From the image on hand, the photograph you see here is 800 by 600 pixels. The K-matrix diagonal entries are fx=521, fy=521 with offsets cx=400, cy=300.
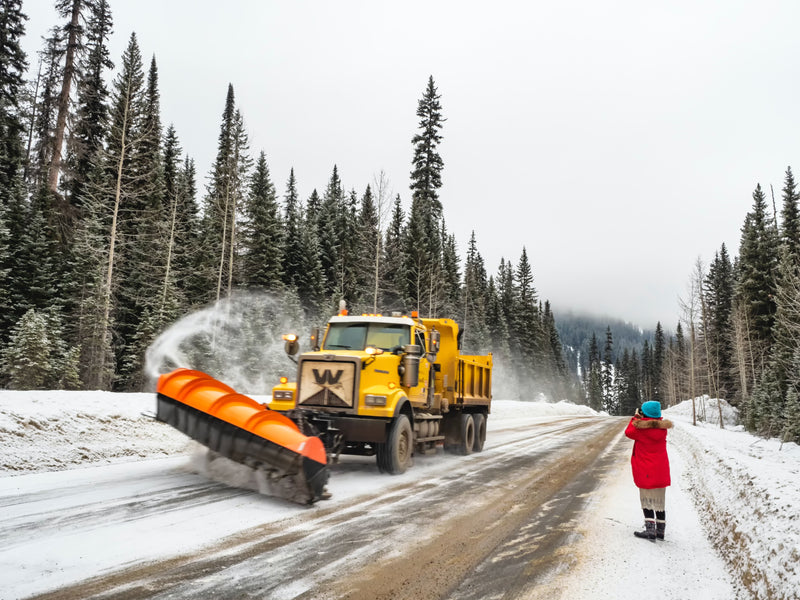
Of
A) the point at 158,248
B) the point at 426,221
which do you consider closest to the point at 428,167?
the point at 426,221

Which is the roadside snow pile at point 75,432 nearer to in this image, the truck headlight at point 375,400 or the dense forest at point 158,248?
the truck headlight at point 375,400

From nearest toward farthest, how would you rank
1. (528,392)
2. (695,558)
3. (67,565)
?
(67,565) → (695,558) → (528,392)

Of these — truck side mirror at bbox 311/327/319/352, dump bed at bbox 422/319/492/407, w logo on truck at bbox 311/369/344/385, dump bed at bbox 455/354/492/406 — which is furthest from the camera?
dump bed at bbox 455/354/492/406

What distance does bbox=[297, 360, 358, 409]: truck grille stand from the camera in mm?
8555

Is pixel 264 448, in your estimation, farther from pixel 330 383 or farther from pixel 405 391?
pixel 405 391

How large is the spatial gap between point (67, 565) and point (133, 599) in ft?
3.12

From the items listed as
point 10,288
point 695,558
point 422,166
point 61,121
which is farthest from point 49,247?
point 422,166

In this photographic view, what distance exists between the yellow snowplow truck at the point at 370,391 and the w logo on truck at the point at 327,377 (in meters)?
0.02

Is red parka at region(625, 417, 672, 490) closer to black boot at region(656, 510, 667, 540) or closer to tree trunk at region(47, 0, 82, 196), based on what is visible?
black boot at region(656, 510, 667, 540)

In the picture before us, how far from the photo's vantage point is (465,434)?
12.6 m

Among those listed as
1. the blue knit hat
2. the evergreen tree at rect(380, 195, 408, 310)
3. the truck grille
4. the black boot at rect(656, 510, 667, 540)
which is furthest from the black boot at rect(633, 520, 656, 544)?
the evergreen tree at rect(380, 195, 408, 310)

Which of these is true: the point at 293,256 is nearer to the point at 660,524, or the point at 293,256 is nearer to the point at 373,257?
the point at 373,257

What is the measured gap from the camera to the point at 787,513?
4305 mm

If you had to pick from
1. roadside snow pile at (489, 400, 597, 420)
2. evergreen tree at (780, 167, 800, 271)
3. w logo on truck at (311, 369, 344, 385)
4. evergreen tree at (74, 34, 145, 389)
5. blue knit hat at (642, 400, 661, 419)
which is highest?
evergreen tree at (780, 167, 800, 271)
